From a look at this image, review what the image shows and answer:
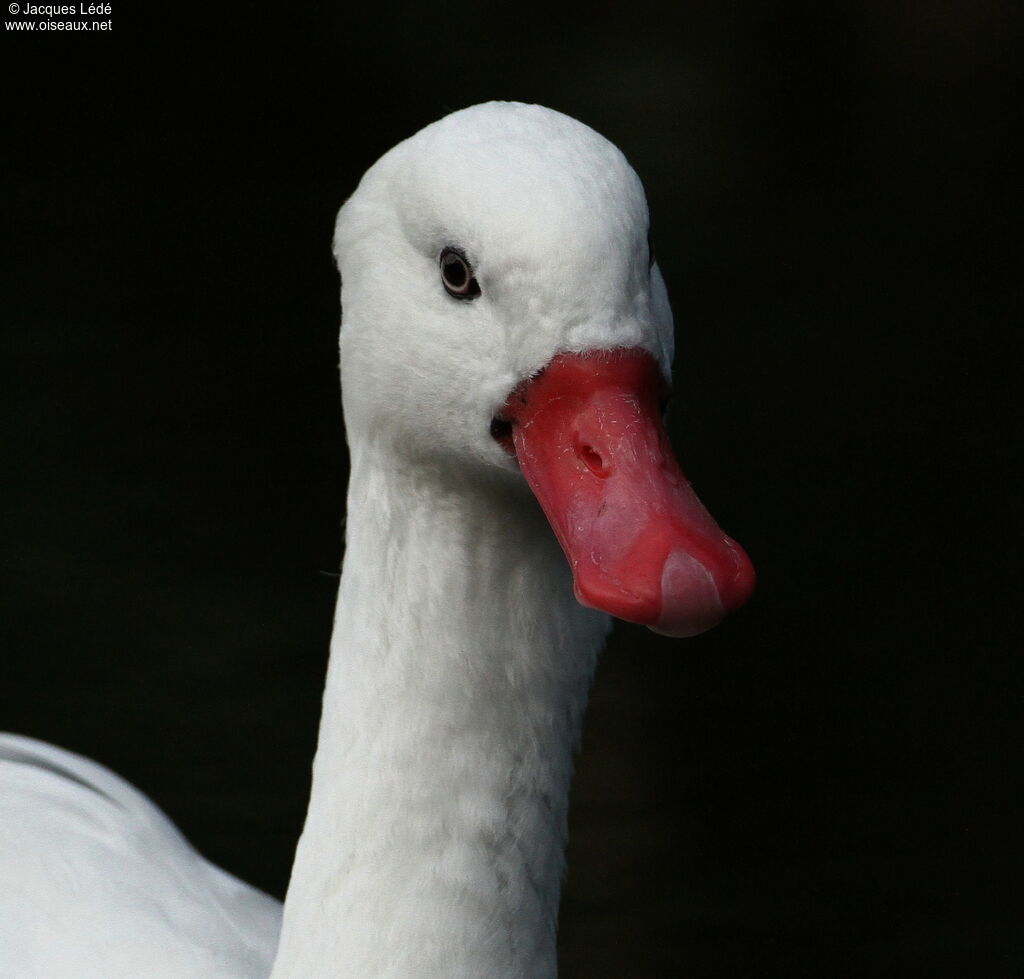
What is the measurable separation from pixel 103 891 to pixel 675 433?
291 centimetres

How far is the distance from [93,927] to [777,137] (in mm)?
5043

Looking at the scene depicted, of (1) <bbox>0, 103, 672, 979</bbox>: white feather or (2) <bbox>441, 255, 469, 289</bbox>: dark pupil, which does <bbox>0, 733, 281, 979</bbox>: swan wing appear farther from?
(2) <bbox>441, 255, 469, 289</bbox>: dark pupil

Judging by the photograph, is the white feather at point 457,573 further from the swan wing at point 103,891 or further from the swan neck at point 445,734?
the swan wing at point 103,891

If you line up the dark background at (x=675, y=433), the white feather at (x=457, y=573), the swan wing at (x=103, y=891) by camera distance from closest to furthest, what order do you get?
the white feather at (x=457, y=573), the swan wing at (x=103, y=891), the dark background at (x=675, y=433)

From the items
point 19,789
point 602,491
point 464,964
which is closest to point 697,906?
point 19,789

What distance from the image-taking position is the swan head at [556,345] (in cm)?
196

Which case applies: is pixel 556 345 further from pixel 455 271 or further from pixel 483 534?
pixel 483 534

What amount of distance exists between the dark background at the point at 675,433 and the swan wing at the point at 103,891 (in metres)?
0.63

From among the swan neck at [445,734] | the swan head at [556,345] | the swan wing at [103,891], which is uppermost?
the swan head at [556,345]

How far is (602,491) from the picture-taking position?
2039 millimetres

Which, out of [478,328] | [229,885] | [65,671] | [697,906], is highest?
[478,328]

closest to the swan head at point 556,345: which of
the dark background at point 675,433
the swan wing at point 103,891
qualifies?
the swan wing at point 103,891

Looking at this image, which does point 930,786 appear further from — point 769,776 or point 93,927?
point 93,927

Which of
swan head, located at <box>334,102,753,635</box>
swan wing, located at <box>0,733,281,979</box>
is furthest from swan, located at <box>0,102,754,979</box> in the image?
swan wing, located at <box>0,733,281,979</box>
